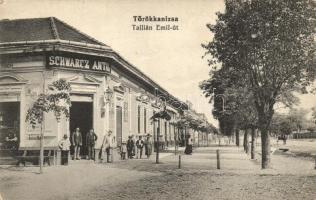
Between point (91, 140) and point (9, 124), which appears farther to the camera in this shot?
point (91, 140)

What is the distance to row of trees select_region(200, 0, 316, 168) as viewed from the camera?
1361cm

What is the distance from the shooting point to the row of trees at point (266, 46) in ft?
44.7

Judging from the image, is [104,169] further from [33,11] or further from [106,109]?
[33,11]

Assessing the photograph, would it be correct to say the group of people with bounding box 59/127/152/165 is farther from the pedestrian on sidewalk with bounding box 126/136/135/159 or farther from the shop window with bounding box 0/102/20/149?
the pedestrian on sidewalk with bounding box 126/136/135/159

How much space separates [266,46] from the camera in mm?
13914

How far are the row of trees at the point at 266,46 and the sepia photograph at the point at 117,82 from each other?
33 millimetres

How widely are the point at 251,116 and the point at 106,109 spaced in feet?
26.5

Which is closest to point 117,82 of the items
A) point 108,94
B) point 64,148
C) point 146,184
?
point 108,94

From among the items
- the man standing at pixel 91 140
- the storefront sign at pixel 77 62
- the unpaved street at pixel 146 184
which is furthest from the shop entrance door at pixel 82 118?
the unpaved street at pixel 146 184

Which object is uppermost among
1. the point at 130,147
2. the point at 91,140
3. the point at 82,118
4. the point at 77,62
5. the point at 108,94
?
the point at 77,62

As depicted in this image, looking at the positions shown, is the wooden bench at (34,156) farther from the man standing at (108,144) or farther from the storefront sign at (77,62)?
the storefront sign at (77,62)

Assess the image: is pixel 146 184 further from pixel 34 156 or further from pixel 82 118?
pixel 82 118

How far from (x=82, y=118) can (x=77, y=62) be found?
2329 millimetres

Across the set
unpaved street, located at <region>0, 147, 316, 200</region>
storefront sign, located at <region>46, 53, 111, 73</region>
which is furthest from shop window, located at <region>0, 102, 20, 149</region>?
unpaved street, located at <region>0, 147, 316, 200</region>
